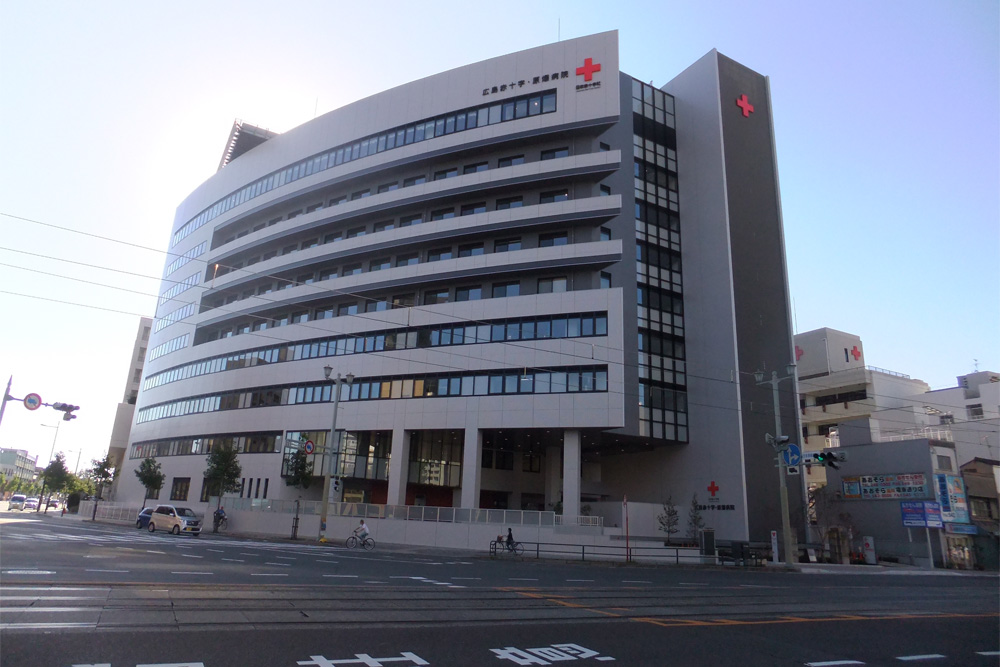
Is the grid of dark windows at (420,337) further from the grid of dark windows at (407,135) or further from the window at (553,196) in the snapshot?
the grid of dark windows at (407,135)

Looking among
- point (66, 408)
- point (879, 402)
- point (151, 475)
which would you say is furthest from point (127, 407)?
point (879, 402)

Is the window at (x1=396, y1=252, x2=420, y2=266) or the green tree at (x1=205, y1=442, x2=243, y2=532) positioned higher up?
the window at (x1=396, y1=252, x2=420, y2=266)

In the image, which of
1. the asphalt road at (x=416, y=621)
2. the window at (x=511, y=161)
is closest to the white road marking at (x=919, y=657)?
the asphalt road at (x=416, y=621)

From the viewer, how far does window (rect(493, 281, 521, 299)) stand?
151 ft

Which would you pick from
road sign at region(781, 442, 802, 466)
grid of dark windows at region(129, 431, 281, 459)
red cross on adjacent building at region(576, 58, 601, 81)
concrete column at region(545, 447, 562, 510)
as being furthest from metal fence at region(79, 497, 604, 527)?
red cross on adjacent building at region(576, 58, 601, 81)

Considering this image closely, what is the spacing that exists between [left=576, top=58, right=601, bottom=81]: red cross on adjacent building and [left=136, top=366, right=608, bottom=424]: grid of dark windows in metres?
21.7

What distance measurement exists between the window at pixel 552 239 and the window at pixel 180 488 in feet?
133

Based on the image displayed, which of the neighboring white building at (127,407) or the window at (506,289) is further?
the neighboring white building at (127,407)

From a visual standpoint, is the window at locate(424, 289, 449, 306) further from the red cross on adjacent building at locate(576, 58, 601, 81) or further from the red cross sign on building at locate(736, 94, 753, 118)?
the red cross sign on building at locate(736, 94, 753, 118)

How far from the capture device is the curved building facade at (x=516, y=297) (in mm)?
43656

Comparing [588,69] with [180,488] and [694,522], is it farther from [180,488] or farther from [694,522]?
[180,488]

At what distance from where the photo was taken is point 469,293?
4775cm

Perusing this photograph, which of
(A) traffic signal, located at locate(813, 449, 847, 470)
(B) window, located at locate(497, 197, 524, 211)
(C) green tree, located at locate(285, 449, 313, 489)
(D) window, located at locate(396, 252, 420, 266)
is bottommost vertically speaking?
(C) green tree, located at locate(285, 449, 313, 489)

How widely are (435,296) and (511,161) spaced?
12.2m
